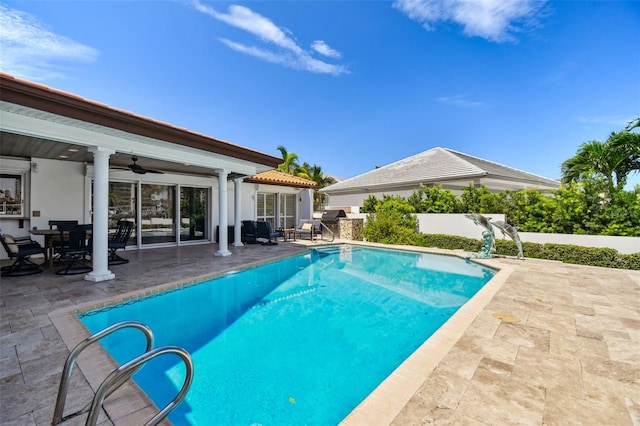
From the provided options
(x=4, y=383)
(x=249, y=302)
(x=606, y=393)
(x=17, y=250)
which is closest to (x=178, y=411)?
A: (x=4, y=383)

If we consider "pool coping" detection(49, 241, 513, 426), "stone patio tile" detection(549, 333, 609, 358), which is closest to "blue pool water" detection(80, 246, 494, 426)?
"pool coping" detection(49, 241, 513, 426)

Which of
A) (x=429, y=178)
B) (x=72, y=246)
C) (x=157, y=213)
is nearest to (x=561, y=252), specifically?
(x=429, y=178)

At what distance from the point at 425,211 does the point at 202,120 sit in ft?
50.5

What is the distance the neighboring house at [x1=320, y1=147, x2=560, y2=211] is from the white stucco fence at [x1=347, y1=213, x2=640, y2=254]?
7.55ft

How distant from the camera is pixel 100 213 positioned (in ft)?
21.0

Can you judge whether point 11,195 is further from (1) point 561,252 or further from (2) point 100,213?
(1) point 561,252

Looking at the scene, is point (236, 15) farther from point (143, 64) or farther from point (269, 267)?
point (269, 267)

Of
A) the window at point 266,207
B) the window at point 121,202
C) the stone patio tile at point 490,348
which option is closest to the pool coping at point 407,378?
the stone patio tile at point 490,348

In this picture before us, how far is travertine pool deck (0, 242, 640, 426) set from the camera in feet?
8.00

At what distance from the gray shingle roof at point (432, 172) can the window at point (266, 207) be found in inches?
300

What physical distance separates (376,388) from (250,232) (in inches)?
450

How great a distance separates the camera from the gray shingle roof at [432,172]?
1575 cm

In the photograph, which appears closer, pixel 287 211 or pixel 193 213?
pixel 193 213

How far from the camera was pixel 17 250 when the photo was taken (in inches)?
269
